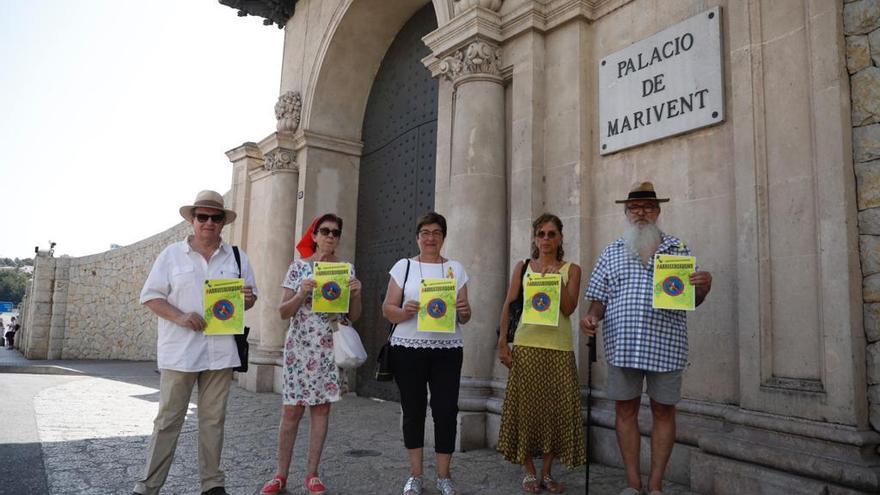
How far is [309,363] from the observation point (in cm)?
390

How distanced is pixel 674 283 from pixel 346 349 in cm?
204

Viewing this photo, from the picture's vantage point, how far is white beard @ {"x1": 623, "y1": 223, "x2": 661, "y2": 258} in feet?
11.8

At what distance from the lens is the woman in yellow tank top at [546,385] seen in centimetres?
390

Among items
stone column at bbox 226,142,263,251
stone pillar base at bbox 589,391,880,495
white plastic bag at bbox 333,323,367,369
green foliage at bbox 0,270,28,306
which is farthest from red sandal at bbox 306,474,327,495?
green foliage at bbox 0,270,28,306

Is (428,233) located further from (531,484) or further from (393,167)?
(393,167)

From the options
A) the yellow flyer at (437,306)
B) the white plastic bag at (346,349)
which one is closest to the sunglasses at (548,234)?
the yellow flyer at (437,306)

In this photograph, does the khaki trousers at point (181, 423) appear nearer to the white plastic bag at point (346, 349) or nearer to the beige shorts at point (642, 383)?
the white plastic bag at point (346, 349)

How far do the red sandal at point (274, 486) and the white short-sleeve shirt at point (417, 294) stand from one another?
1117 millimetres

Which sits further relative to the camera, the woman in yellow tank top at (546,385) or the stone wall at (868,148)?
the woman in yellow tank top at (546,385)

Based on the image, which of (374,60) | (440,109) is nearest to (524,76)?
(440,109)

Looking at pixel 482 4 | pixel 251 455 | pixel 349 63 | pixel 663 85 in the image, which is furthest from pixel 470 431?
pixel 349 63

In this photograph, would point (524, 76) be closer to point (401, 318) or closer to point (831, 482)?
point (401, 318)

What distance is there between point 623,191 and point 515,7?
2.10m

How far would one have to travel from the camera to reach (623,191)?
15.7 ft
